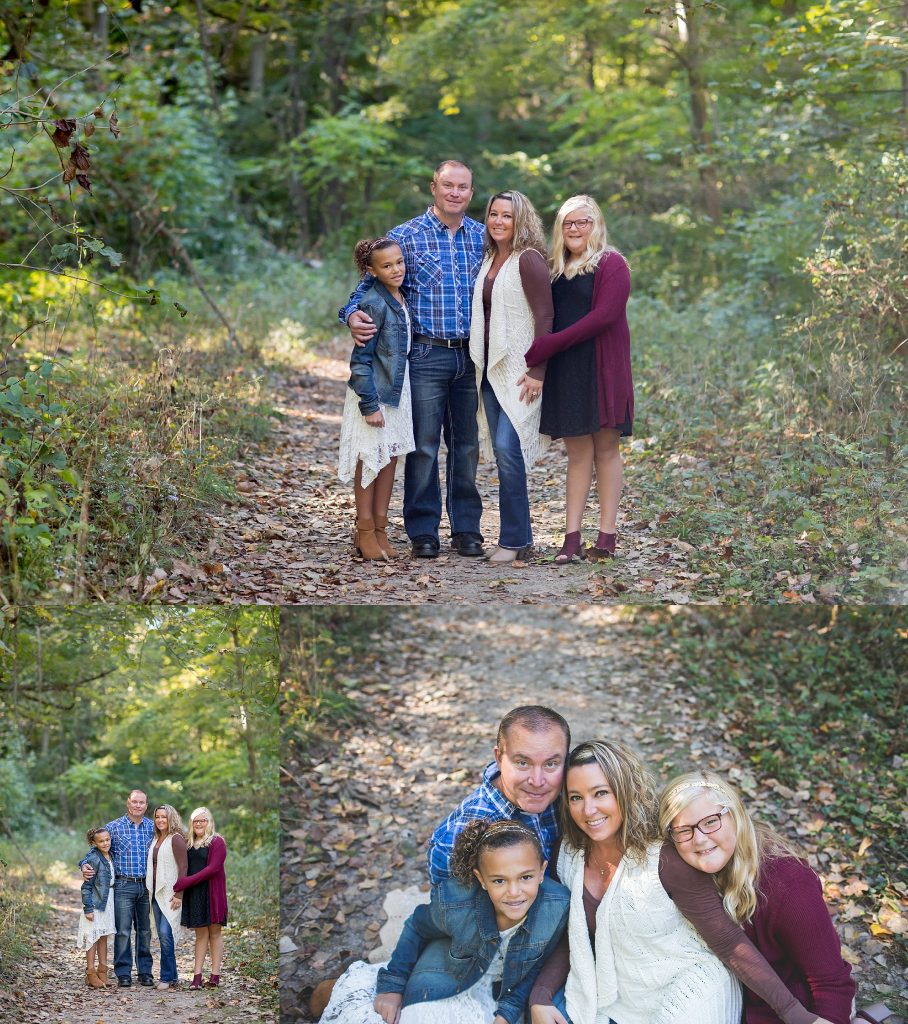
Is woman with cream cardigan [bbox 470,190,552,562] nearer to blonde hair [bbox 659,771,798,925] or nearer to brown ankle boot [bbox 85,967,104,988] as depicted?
blonde hair [bbox 659,771,798,925]

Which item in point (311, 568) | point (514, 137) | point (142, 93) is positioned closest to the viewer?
point (311, 568)

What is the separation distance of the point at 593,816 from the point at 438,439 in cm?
245

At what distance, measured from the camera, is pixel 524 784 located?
4.68 metres

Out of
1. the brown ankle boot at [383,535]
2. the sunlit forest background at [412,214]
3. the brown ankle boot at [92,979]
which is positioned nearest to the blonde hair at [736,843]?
the sunlit forest background at [412,214]

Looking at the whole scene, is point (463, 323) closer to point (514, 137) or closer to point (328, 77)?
point (514, 137)

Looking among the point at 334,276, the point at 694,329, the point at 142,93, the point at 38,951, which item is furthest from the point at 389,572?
the point at 334,276

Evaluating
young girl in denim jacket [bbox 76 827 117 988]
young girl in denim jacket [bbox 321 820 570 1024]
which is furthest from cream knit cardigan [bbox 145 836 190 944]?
young girl in denim jacket [bbox 321 820 570 1024]

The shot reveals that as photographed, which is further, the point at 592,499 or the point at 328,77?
Answer: the point at 328,77

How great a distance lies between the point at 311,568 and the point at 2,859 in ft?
6.90

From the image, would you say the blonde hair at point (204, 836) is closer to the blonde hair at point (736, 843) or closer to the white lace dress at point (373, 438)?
the white lace dress at point (373, 438)

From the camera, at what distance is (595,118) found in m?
16.8

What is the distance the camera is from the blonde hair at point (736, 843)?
14.5 ft

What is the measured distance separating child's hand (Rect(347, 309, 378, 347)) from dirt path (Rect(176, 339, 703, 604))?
1286 mm

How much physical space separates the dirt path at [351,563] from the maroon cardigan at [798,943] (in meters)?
1.65
